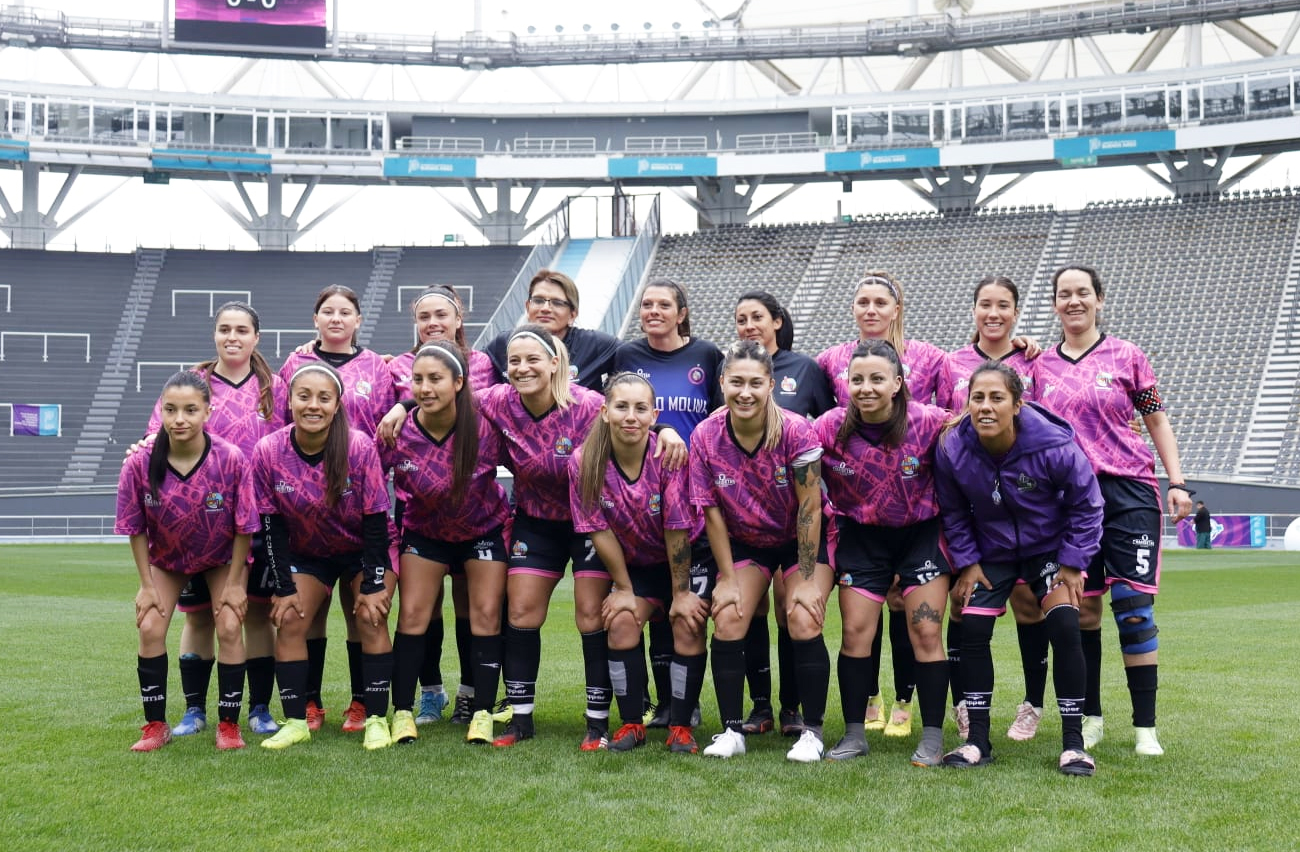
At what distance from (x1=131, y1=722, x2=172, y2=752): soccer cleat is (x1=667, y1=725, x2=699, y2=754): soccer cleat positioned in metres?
A: 2.36

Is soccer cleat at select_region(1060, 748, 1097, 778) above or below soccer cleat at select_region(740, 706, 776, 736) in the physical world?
above

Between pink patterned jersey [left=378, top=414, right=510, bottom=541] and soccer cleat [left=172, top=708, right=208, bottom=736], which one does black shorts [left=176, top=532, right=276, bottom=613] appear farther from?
pink patterned jersey [left=378, top=414, right=510, bottom=541]

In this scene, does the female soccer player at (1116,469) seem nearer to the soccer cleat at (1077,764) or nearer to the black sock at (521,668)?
the soccer cleat at (1077,764)

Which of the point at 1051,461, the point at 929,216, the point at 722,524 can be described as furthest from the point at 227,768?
the point at 929,216

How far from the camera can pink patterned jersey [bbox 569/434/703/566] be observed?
579 cm

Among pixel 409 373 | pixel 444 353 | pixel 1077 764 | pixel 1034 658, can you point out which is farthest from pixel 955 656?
pixel 409 373

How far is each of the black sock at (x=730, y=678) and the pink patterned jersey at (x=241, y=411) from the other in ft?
8.69

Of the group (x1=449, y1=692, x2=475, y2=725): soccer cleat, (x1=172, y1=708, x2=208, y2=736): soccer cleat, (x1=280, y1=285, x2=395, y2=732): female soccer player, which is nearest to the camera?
(x1=172, y1=708, x2=208, y2=736): soccer cleat

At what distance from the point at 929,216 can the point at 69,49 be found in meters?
28.0

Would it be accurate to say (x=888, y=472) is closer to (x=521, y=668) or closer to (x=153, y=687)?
(x=521, y=668)

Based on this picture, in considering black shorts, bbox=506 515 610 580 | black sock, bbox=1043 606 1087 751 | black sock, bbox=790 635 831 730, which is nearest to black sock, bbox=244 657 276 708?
black shorts, bbox=506 515 610 580

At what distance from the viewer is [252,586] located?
631 cm

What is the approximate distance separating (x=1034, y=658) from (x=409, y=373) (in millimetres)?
3571

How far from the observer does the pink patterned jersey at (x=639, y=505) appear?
19.0ft
